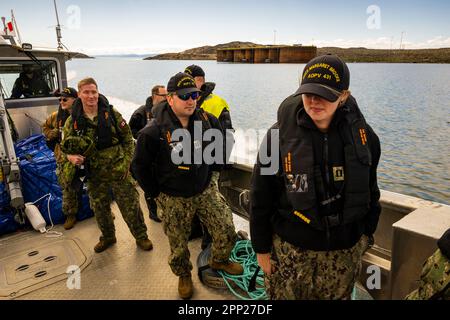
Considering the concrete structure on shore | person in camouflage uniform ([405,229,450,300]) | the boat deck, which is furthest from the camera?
the concrete structure on shore

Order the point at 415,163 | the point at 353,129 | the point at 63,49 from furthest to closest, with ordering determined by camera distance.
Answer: the point at 415,163
the point at 63,49
the point at 353,129

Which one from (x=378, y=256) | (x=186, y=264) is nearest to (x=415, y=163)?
(x=378, y=256)

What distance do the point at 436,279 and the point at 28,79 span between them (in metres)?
5.73

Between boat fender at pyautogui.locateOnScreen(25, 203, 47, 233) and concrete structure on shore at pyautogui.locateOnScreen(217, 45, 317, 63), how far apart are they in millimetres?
59290

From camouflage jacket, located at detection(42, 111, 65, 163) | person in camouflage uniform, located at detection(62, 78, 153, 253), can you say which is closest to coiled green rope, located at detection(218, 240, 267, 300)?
person in camouflage uniform, located at detection(62, 78, 153, 253)

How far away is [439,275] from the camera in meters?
1.24

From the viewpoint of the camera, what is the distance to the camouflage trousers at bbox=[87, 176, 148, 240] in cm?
301

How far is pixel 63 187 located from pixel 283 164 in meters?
3.09

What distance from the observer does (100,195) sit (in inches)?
119

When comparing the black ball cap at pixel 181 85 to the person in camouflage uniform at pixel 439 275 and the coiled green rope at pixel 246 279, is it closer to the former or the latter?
the coiled green rope at pixel 246 279

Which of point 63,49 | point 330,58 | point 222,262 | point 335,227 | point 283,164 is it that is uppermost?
point 63,49

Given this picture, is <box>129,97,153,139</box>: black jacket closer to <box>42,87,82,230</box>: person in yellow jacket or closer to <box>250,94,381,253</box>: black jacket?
<box>42,87,82,230</box>: person in yellow jacket

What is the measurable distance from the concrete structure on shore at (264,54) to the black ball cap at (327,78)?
60291 mm
